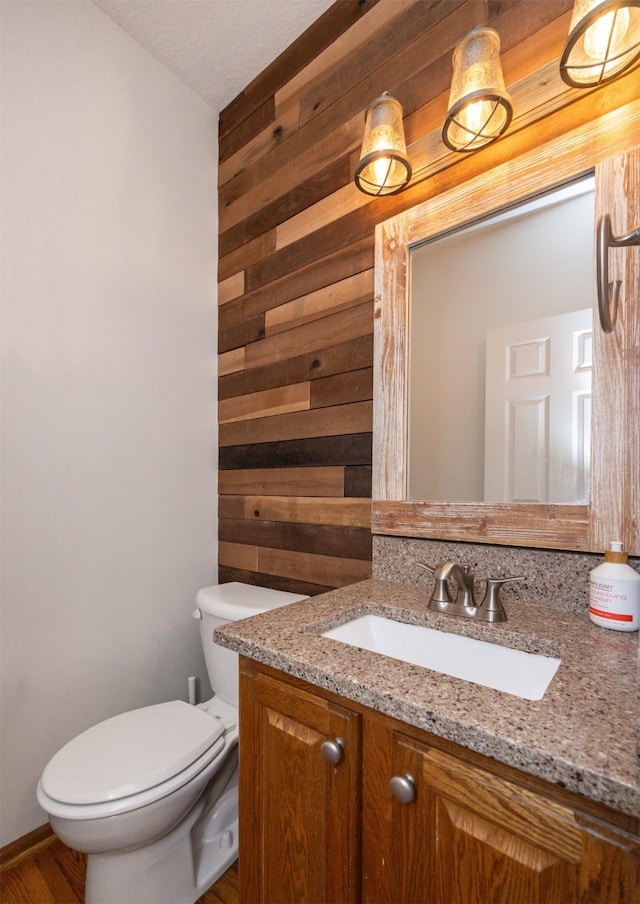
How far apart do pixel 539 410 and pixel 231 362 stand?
4.01 ft

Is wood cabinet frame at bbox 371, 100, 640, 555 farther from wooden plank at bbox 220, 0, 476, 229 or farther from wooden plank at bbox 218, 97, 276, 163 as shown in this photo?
wooden plank at bbox 218, 97, 276, 163

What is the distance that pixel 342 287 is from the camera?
1407 millimetres

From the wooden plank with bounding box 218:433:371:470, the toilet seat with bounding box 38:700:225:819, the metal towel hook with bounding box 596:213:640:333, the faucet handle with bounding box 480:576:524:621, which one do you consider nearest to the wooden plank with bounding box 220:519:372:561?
the wooden plank with bounding box 218:433:371:470

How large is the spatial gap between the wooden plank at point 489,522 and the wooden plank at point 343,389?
33 centimetres

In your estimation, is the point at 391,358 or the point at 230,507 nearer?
the point at 391,358

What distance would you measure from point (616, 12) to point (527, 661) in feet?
3.95

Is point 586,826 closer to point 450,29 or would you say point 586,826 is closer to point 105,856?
point 105,856

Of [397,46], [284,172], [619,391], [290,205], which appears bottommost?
[619,391]

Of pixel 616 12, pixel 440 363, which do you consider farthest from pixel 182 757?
pixel 616 12

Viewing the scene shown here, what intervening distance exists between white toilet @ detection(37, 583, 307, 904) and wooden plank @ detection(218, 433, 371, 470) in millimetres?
494

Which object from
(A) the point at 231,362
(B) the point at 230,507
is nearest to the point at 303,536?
(B) the point at 230,507

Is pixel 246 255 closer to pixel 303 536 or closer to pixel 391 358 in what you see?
pixel 391 358

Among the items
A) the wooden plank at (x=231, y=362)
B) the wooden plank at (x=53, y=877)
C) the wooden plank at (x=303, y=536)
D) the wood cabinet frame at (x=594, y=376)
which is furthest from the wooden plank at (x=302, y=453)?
the wooden plank at (x=53, y=877)

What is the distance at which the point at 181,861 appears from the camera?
1.18 meters
